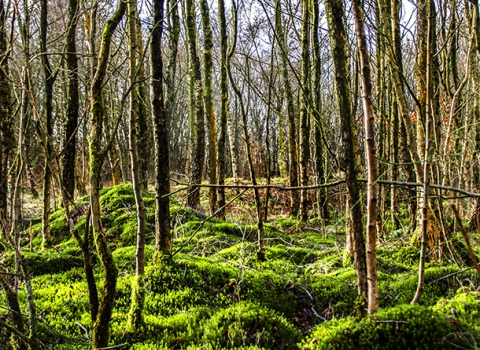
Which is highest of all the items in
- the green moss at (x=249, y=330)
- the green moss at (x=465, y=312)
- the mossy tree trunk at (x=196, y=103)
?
the mossy tree trunk at (x=196, y=103)

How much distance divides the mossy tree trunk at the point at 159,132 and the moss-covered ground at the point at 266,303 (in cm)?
39

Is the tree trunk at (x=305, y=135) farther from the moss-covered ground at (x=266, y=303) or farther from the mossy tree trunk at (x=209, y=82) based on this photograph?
the moss-covered ground at (x=266, y=303)

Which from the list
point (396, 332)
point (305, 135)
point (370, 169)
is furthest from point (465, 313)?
point (305, 135)

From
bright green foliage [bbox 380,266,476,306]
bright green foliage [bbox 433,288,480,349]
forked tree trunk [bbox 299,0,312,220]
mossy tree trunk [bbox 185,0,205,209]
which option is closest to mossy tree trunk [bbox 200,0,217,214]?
mossy tree trunk [bbox 185,0,205,209]

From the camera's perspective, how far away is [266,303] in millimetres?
4016

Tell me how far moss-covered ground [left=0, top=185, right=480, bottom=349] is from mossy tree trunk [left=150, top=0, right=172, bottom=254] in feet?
1.27

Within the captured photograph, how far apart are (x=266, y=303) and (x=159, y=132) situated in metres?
2.17

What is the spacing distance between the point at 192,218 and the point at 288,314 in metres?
5.08

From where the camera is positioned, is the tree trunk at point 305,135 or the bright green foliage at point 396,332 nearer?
the bright green foliage at point 396,332

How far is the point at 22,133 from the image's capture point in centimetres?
283

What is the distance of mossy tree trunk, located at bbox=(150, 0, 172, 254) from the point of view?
153 inches

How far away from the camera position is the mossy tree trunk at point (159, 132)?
388 centimetres

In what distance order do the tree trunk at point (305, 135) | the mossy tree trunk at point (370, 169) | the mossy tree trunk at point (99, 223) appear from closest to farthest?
the mossy tree trunk at point (370, 169) → the mossy tree trunk at point (99, 223) → the tree trunk at point (305, 135)

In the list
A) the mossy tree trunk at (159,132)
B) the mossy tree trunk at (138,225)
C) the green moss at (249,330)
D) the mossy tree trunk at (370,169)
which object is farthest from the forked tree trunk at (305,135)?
the mossy tree trunk at (370,169)
